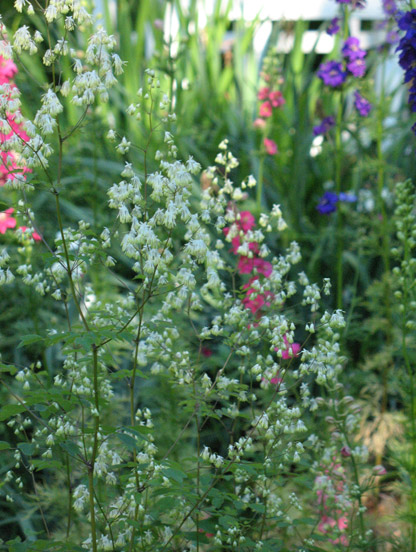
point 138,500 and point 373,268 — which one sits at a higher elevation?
point 373,268

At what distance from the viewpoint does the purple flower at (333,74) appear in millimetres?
2682

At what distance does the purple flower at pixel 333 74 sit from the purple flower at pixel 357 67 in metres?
0.04

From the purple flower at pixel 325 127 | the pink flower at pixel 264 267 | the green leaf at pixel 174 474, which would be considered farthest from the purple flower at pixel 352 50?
the green leaf at pixel 174 474

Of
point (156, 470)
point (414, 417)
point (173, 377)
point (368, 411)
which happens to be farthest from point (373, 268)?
point (156, 470)

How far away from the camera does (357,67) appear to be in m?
2.64

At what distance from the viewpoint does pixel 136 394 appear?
10.0ft

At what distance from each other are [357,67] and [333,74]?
4.2 inches

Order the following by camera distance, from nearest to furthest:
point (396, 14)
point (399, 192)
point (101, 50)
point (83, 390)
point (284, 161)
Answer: point (101, 50) → point (83, 390) → point (399, 192) → point (396, 14) → point (284, 161)

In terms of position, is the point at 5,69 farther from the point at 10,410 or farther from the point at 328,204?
the point at 10,410

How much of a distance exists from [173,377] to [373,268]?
2379 millimetres

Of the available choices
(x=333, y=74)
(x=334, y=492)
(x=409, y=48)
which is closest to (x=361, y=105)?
(x=333, y=74)

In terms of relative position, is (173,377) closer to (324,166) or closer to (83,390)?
(83,390)

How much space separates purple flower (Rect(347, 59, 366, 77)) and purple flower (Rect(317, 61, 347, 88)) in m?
0.04

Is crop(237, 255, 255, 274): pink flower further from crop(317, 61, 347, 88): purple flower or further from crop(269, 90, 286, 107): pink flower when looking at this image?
crop(269, 90, 286, 107): pink flower
